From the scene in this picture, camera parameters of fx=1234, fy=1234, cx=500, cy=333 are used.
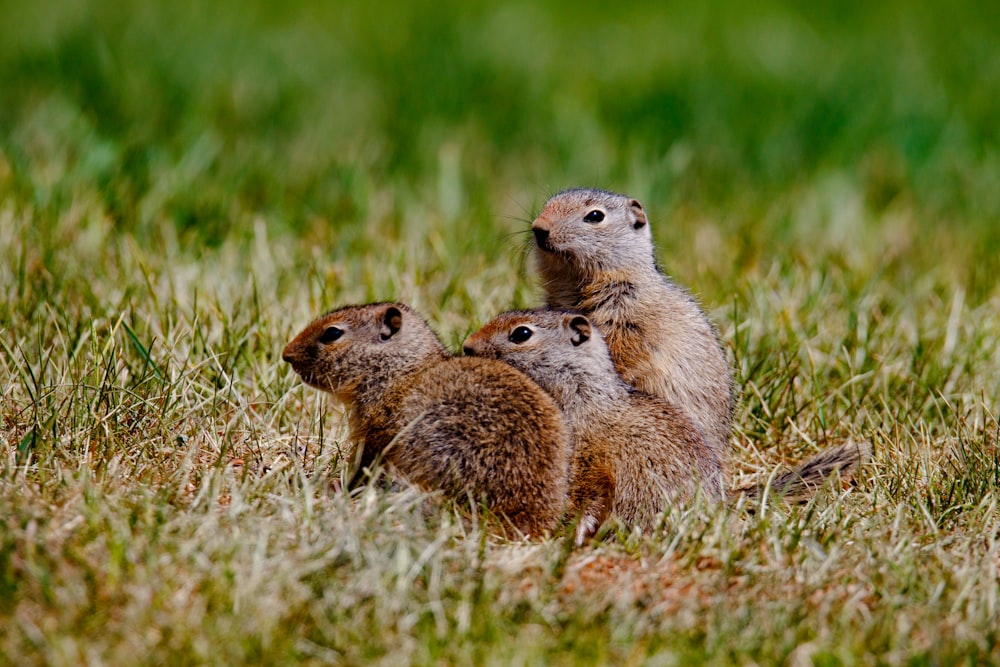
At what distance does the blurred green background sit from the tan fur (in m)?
1.65

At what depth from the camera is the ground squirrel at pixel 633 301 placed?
168 inches

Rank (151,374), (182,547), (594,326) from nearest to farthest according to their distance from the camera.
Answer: (182,547) → (151,374) → (594,326)

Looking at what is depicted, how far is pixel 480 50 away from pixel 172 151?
365 centimetres

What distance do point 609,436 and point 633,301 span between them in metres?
0.78

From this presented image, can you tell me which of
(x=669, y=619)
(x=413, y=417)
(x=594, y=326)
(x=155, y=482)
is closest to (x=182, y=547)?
(x=155, y=482)

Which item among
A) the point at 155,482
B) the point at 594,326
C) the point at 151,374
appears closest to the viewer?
the point at 155,482

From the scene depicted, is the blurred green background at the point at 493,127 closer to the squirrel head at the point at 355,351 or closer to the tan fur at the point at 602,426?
the tan fur at the point at 602,426

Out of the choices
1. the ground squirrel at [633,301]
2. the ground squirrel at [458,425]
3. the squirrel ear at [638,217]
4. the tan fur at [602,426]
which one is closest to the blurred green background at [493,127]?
the squirrel ear at [638,217]

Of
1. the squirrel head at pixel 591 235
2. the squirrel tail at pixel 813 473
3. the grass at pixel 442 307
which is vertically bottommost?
the squirrel tail at pixel 813 473

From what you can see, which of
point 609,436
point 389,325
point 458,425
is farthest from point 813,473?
point 389,325

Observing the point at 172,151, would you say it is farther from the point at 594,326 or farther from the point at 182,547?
the point at 182,547

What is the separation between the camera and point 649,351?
4336mm

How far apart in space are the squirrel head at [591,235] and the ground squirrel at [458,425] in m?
0.78

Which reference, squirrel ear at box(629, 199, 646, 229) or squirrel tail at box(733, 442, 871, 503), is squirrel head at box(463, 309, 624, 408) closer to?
squirrel tail at box(733, 442, 871, 503)
